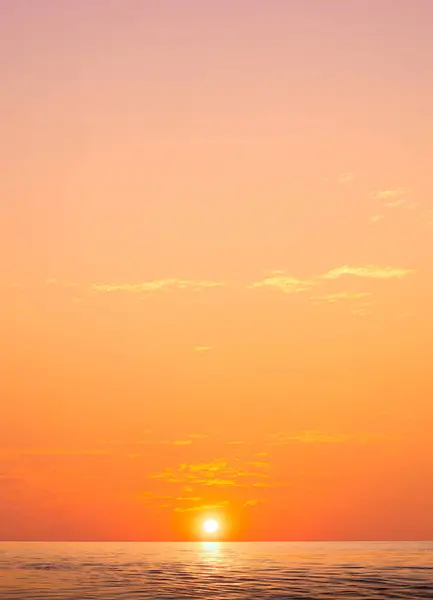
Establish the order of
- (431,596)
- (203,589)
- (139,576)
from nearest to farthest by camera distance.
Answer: (431,596)
(203,589)
(139,576)

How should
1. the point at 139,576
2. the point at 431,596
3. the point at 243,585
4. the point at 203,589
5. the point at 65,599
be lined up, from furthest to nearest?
the point at 139,576
the point at 243,585
the point at 203,589
the point at 431,596
the point at 65,599

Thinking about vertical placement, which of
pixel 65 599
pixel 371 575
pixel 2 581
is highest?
pixel 371 575

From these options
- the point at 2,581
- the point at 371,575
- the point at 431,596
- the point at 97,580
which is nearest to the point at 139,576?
the point at 97,580

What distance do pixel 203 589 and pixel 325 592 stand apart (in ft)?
45.4

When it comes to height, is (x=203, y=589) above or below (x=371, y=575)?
below

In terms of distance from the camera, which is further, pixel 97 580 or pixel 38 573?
pixel 38 573

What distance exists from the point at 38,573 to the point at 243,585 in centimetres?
3520

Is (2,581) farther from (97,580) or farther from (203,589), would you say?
(203,589)

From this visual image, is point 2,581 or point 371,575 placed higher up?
point 371,575

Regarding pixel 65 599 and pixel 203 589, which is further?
pixel 203 589

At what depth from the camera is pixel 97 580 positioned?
97750mm

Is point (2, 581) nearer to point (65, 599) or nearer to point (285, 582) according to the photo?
point (65, 599)

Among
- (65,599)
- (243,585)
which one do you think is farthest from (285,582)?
(65,599)

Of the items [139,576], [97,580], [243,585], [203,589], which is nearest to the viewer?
[203,589]
